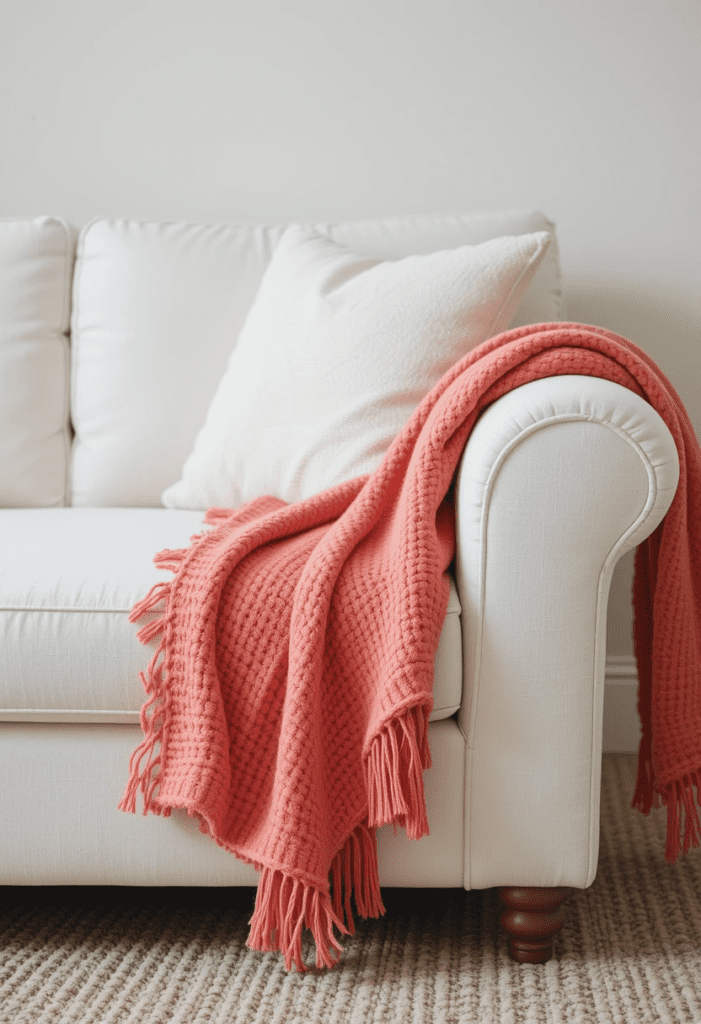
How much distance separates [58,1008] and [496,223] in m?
1.29

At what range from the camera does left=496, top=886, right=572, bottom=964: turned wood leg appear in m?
0.97

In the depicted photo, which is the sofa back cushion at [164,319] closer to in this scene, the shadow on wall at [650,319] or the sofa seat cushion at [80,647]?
the shadow on wall at [650,319]

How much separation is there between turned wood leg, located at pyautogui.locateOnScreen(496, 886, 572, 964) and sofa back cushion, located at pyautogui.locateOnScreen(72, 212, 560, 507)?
85cm

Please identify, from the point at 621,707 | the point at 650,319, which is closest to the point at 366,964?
the point at 621,707

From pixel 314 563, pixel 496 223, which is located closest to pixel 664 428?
pixel 314 563

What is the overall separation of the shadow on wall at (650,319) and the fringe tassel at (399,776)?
0.95 metres

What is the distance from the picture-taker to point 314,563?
0.94 m

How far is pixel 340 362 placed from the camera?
128cm

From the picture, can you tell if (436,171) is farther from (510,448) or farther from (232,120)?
(510,448)

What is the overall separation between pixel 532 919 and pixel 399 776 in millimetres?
268

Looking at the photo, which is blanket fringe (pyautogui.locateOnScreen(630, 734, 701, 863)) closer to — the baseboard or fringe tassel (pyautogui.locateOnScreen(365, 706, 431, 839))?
fringe tassel (pyautogui.locateOnScreen(365, 706, 431, 839))

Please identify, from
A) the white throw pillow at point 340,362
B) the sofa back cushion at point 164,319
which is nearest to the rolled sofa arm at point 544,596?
the white throw pillow at point 340,362

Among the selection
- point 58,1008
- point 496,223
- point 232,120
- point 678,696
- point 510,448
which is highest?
point 232,120

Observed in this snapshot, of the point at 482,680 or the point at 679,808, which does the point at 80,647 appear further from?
the point at 679,808
